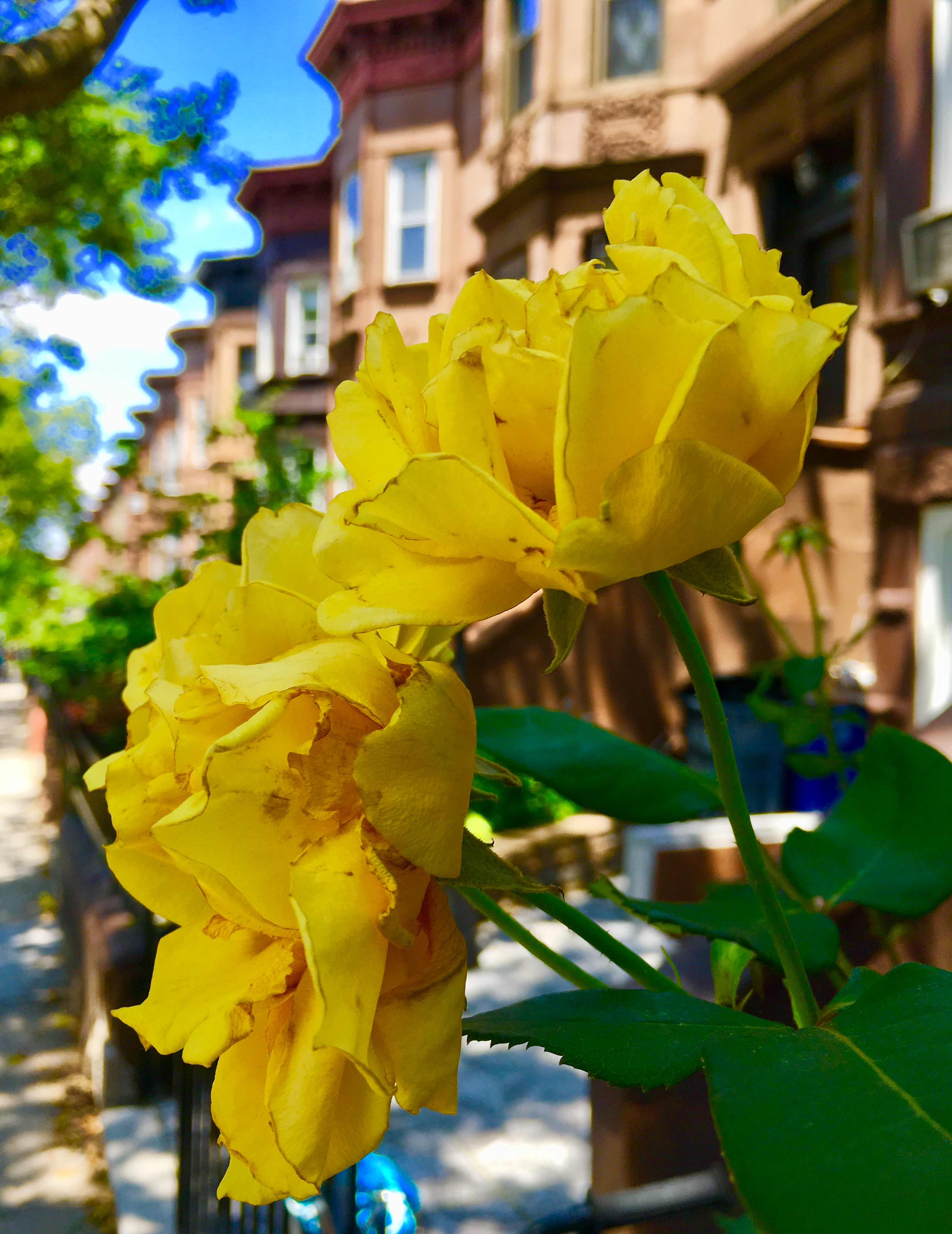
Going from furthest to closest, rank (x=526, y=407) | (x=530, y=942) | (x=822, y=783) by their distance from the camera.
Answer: (x=822, y=783) → (x=530, y=942) → (x=526, y=407)

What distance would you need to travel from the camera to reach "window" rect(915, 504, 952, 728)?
6.46m

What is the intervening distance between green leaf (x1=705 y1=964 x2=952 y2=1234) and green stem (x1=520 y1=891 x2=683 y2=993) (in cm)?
10

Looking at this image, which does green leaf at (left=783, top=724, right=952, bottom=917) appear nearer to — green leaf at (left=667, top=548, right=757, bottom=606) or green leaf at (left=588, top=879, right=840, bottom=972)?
green leaf at (left=588, top=879, right=840, bottom=972)

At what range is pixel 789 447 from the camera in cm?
46

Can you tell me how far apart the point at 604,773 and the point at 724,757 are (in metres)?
0.39

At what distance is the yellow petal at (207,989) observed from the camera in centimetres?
46

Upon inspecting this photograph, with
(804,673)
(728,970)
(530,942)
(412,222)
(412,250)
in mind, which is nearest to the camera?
(530,942)

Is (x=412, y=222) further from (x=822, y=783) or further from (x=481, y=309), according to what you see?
(x=481, y=309)

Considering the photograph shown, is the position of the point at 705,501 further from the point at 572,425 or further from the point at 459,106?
the point at 459,106

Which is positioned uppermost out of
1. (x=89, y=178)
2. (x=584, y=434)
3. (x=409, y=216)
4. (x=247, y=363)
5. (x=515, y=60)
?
(x=515, y=60)

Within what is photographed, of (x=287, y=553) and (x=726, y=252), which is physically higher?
(x=726, y=252)

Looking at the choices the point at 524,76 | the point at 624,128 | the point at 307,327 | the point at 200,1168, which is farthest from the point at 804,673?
the point at 307,327

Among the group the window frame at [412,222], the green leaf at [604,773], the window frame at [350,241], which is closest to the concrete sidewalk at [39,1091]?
the green leaf at [604,773]

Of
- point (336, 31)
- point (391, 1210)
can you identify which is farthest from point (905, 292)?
point (336, 31)
